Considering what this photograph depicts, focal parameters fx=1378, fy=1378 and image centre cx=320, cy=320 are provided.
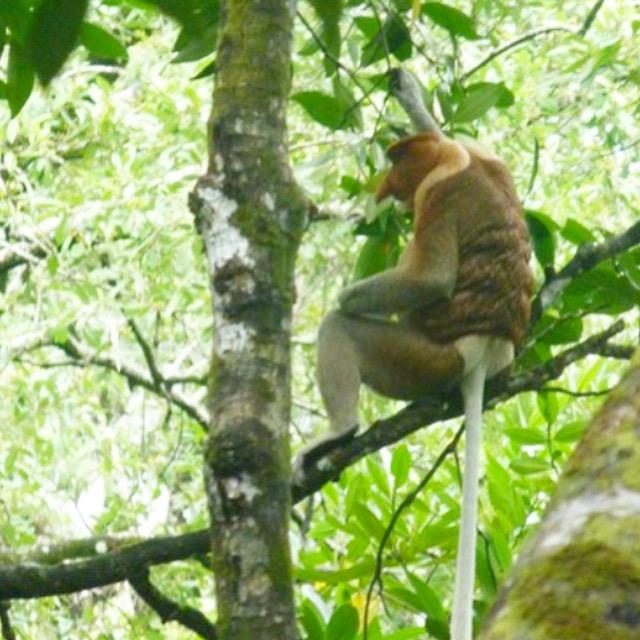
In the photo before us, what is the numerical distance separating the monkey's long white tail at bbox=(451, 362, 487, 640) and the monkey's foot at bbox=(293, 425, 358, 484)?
0.29 meters

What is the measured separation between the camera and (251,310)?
1.87 meters

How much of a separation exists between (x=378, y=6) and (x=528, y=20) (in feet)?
11.7

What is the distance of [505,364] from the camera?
3.36m

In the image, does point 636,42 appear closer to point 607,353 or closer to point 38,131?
point 38,131

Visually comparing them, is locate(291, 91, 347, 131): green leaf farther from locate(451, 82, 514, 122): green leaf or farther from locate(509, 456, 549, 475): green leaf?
locate(509, 456, 549, 475): green leaf

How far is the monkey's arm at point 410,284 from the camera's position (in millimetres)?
3445

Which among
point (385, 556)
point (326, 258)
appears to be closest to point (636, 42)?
point (326, 258)

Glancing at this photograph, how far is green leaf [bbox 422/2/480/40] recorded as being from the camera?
3031 mm

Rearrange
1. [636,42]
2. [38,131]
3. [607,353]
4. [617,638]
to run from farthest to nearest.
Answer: [38,131] → [636,42] → [607,353] → [617,638]

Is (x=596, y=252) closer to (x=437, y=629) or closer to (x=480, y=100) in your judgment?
(x=480, y=100)

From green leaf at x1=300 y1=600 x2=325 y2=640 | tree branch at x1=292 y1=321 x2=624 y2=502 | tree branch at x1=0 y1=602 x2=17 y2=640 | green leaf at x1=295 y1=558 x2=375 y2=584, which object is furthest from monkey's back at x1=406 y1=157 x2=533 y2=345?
tree branch at x1=0 y1=602 x2=17 y2=640

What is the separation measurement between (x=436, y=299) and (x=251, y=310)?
1688 millimetres

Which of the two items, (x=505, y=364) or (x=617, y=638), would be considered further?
(x=505, y=364)

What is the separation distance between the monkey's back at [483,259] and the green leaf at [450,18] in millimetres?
602
